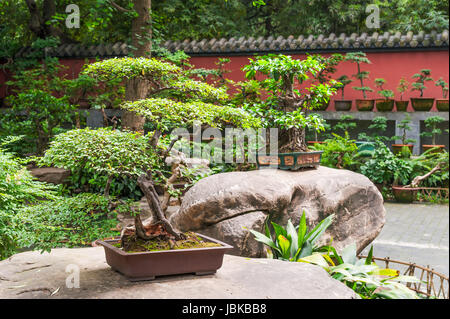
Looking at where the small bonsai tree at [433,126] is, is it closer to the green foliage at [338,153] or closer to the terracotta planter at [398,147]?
the terracotta planter at [398,147]

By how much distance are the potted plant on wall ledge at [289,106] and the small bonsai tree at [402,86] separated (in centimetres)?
591

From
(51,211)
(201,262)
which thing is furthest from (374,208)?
(51,211)

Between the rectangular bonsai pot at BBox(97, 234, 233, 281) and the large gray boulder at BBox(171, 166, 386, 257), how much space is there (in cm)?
109

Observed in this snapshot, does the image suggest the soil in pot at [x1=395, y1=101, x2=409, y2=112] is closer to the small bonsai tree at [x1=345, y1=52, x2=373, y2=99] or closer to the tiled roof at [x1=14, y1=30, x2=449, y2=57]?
the small bonsai tree at [x1=345, y1=52, x2=373, y2=99]

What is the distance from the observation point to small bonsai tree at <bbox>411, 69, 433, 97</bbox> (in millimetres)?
10322

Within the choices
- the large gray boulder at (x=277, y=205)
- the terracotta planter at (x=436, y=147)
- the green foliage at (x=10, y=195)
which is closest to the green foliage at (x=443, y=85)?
the terracotta planter at (x=436, y=147)

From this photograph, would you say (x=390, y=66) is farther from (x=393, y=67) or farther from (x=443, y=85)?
(x=443, y=85)

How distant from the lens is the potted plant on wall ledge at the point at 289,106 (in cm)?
523

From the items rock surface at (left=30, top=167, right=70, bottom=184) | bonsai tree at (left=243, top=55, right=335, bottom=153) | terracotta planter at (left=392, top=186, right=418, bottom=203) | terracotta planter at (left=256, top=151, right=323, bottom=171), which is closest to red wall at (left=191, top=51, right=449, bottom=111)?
terracotta planter at (left=392, top=186, right=418, bottom=203)

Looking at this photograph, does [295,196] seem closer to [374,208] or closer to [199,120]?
[374,208]

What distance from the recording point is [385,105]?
1112 centimetres

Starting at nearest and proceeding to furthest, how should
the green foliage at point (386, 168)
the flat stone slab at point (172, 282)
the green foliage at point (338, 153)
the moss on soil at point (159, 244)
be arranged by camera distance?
the flat stone slab at point (172, 282), the moss on soil at point (159, 244), the green foliage at point (386, 168), the green foliage at point (338, 153)

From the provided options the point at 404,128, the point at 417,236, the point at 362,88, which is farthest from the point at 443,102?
the point at 417,236

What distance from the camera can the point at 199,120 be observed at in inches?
118
